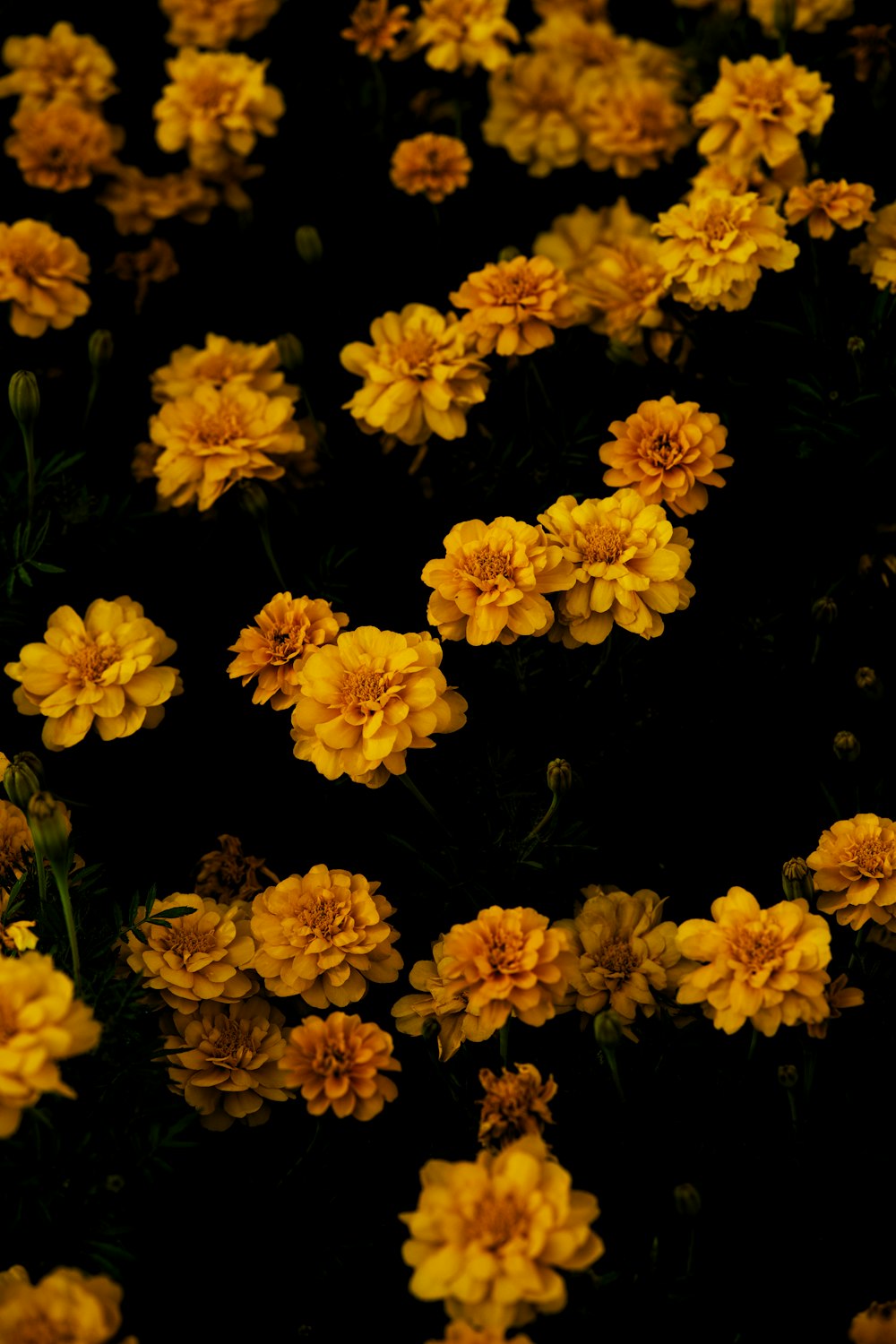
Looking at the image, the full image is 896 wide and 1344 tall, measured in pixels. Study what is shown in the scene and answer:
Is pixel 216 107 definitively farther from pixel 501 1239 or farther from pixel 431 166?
pixel 501 1239

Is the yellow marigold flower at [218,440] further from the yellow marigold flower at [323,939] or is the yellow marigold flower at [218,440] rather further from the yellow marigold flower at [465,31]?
the yellow marigold flower at [465,31]

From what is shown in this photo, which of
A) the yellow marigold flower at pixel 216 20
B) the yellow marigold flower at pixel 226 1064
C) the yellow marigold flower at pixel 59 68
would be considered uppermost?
the yellow marigold flower at pixel 216 20

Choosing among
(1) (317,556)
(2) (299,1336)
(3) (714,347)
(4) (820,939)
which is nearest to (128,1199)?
(2) (299,1336)

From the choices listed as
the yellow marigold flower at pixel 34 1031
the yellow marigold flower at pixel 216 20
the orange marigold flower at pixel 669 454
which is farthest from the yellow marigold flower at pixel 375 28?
the yellow marigold flower at pixel 34 1031

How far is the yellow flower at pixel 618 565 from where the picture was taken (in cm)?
157

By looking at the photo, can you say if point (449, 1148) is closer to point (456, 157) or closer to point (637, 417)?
point (637, 417)

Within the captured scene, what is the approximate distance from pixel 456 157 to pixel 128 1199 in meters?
1.72

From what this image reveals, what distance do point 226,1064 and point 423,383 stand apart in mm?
977

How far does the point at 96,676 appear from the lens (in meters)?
1.71

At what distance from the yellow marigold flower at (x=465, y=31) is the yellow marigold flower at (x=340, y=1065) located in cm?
168

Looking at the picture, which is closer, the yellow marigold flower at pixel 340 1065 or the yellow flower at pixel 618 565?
the yellow marigold flower at pixel 340 1065

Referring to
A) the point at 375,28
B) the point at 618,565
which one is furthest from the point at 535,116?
the point at 618,565

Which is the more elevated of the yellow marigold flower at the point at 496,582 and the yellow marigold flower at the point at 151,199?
the yellow marigold flower at the point at 151,199

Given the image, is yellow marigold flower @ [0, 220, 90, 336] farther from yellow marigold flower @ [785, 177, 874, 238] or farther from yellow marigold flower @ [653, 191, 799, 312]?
yellow marigold flower @ [785, 177, 874, 238]
